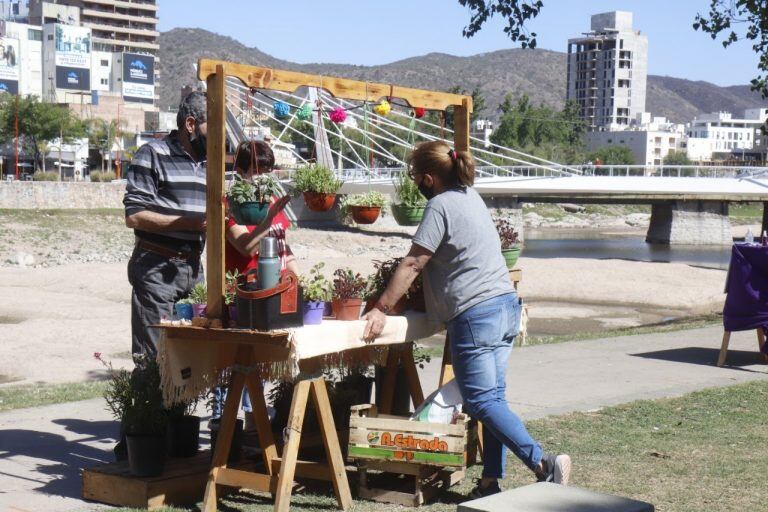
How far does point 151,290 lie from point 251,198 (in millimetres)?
1101

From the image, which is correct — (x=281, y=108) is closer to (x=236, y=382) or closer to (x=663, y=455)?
(x=236, y=382)

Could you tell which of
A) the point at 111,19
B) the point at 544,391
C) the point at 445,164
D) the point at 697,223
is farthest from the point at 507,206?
the point at 111,19

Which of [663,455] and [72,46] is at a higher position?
[72,46]

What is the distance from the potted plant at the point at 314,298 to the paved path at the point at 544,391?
141 cm

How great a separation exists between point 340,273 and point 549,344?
7.08m

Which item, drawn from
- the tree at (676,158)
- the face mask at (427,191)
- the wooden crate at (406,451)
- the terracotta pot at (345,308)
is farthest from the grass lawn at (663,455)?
the tree at (676,158)

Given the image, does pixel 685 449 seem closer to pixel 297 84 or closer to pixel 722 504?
pixel 722 504

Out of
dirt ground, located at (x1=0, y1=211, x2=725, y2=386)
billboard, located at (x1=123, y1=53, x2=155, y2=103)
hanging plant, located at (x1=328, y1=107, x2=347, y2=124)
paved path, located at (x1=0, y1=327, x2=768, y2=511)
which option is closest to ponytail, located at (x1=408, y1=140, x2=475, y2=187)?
hanging plant, located at (x1=328, y1=107, x2=347, y2=124)

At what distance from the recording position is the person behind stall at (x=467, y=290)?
5.21 meters

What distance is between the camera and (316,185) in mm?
7258

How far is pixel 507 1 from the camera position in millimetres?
15625

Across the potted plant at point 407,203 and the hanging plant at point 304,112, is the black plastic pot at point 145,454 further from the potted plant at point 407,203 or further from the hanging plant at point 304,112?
the potted plant at point 407,203

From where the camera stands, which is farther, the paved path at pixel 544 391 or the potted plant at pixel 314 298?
the paved path at pixel 544 391

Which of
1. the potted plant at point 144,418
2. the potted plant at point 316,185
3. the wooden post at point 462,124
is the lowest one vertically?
the potted plant at point 144,418
